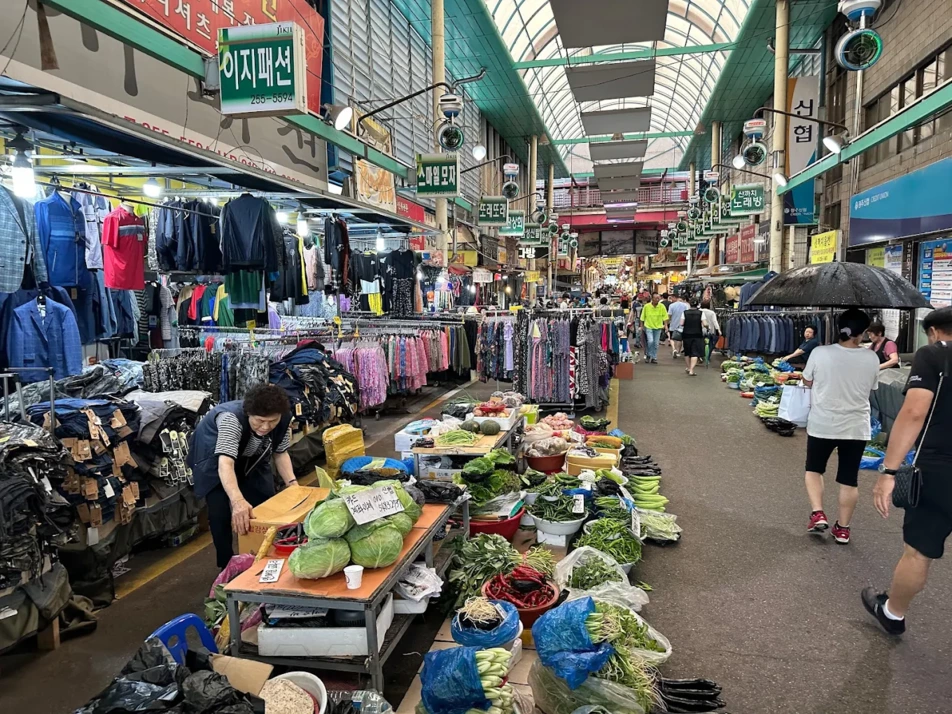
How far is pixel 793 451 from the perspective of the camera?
739cm

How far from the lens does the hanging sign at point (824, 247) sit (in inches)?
450

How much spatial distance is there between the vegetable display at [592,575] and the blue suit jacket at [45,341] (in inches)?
199

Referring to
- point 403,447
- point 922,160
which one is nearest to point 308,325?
point 403,447

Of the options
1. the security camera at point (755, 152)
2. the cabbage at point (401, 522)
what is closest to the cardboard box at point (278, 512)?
the cabbage at point (401, 522)

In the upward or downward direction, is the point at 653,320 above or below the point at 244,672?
above

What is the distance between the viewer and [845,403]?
4.45 m

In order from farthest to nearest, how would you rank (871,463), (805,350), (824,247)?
(824,247)
(805,350)
(871,463)

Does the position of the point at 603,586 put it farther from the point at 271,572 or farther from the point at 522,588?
the point at 271,572

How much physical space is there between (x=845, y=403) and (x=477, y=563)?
2960mm

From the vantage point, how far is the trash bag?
247cm

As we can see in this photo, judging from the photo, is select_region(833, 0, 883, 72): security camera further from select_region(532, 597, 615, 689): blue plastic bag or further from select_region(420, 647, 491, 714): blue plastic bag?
select_region(420, 647, 491, 714): blue plastic bag

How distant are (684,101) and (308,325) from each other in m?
23.0

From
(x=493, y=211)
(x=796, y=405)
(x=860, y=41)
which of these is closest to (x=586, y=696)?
(x=796, y=405)

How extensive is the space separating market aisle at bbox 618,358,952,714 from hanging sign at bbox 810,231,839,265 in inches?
252
